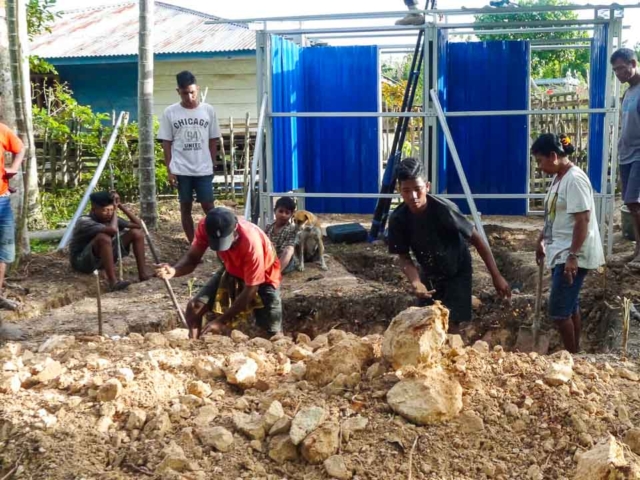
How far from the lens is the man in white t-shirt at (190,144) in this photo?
799 centimetres

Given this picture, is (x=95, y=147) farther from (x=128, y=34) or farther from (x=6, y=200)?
(x=6, y=200)

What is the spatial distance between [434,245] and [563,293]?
0.89 m

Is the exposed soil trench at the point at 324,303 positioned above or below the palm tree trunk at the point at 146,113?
below

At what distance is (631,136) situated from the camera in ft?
23.6

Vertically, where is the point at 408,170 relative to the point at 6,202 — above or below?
above

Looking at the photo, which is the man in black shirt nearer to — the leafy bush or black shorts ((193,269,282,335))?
black shorts ((193,269,282,335))

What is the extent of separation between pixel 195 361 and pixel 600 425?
2098mm

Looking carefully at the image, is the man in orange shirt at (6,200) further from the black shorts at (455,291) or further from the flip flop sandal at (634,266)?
the flip flop sandal at (634,266)

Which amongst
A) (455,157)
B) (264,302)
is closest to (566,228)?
(264,302)

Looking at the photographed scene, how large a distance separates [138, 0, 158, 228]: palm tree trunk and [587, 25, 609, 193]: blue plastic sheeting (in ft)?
16.7

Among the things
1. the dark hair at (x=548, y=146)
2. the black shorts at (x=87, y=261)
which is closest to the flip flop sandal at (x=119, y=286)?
the black shorts at (x=87, y=261)

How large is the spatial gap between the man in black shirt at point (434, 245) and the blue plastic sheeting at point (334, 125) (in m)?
4.40

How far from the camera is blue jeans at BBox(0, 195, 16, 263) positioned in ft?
21.0

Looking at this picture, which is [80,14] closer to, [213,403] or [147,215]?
[147,215]
